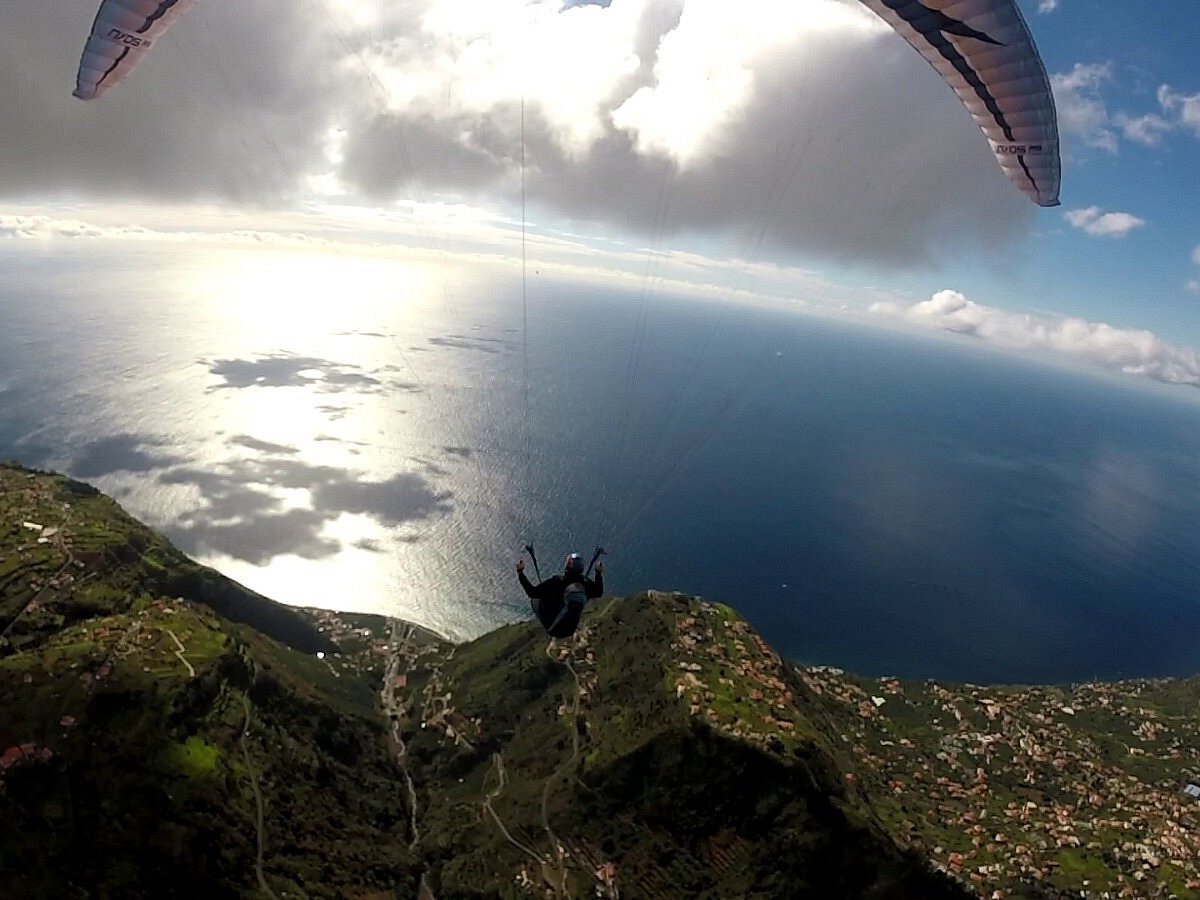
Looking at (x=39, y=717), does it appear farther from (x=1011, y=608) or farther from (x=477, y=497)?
(x=1011, y=608)

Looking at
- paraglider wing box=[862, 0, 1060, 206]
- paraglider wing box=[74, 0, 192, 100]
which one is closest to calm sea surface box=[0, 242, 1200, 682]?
paraglider wing box=[74, 0, 192, 100]

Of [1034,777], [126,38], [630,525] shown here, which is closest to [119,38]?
[126,38]

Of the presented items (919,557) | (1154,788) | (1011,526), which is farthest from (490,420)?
(1154,788)

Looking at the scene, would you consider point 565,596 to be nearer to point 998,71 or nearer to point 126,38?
point 998,71

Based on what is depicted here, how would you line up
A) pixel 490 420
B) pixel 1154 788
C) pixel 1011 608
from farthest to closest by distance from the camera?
1. pixel 490 420
2. pixel 1011 608
3. pixel 1154 788

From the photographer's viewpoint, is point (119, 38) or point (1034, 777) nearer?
point (119, 38)

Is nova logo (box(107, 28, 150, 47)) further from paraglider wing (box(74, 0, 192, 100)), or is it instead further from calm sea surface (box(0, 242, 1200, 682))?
calm sea surface (box(0, 242, 1200, 682))

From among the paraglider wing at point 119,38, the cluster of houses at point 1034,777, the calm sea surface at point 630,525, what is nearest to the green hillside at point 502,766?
the cluster of houses at point 1034,777
